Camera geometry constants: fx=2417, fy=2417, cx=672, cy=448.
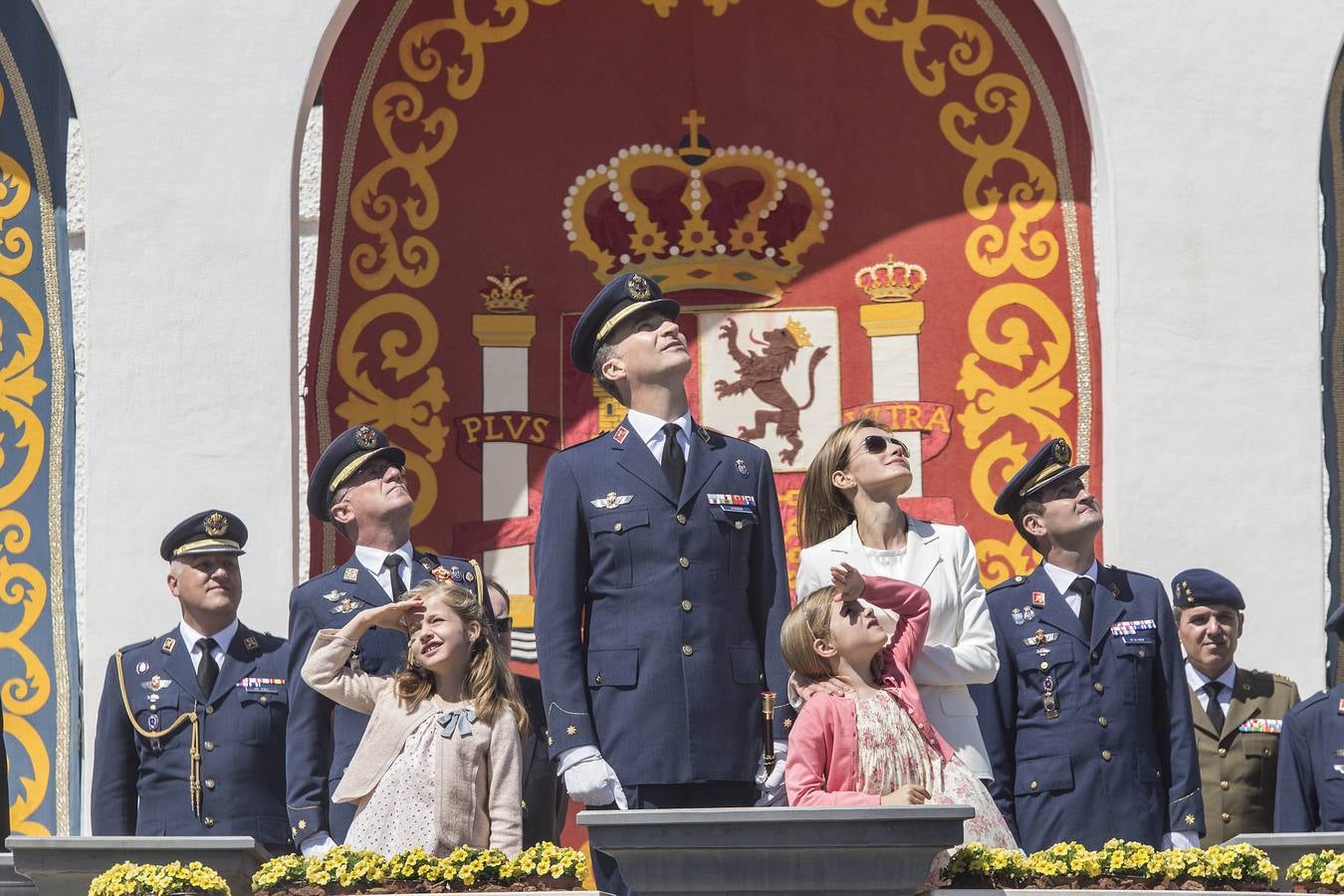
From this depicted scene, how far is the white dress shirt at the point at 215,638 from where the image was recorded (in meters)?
6.55

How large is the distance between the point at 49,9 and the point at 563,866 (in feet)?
12.4

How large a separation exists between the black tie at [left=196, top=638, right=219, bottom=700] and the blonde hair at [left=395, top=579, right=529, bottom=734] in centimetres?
121

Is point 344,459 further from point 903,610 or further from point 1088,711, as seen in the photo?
point 1088,711

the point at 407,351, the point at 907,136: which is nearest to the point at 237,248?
the point at 407,351

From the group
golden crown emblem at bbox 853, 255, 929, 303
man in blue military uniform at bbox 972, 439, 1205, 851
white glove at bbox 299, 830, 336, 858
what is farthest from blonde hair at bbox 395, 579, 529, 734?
golden crown emblem at bbox 853, 255, 929, 303

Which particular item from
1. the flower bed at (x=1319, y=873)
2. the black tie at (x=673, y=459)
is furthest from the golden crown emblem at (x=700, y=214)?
the flower bed at (x=1319, y=873)

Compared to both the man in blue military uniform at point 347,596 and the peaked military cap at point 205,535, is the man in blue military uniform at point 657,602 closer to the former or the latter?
the man in blue military uniform at point 347,596

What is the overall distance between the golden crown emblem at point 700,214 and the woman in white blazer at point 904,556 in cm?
225

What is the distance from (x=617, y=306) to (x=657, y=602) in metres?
0.74

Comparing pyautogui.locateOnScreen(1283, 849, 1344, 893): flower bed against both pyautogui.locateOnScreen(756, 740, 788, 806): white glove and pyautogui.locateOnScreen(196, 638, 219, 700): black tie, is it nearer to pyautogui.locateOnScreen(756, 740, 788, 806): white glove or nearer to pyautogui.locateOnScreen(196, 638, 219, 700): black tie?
pyautogui.locateOnScreen(756, 740, 788, 806): white glove

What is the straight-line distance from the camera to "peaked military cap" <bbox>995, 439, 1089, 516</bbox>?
249 inches

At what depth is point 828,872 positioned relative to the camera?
4566 mm

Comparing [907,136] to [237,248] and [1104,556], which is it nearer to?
[1104,556]

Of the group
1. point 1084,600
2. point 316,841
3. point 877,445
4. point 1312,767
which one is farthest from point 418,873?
point 1312,767
